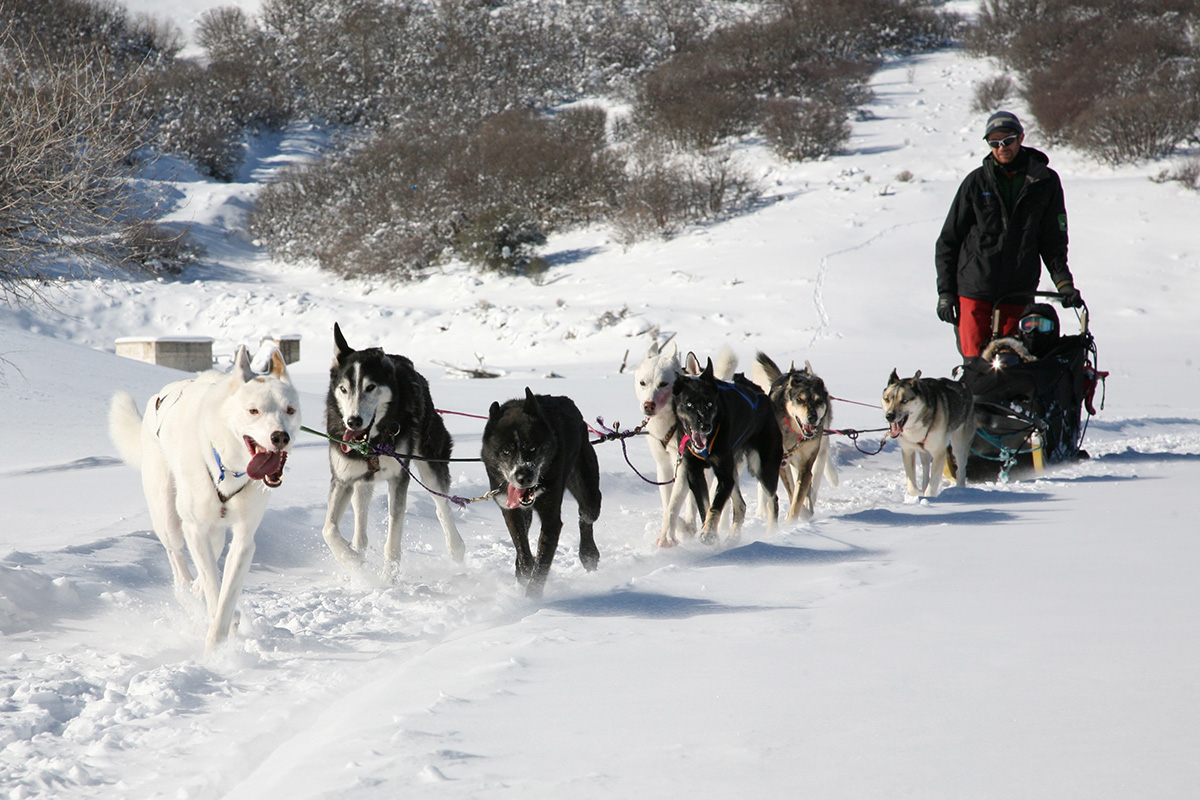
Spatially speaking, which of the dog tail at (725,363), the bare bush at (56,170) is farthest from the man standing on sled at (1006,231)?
the bare bush at (56,170)

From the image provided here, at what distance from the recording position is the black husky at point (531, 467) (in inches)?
139

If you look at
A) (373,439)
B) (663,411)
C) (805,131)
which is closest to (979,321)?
(663,411)

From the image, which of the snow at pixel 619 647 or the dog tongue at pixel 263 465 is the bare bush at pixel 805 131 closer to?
the snow at pixel 619 647

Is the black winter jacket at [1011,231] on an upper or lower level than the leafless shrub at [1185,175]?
lower

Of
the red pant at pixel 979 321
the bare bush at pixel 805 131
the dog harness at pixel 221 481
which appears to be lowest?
the dog harness at pixel 221 481

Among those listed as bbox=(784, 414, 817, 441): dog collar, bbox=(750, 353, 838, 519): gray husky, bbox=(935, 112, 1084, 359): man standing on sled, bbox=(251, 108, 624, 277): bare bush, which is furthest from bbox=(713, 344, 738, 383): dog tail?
bbox=(251, 108, 624, 277): bare bush

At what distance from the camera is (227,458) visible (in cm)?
283

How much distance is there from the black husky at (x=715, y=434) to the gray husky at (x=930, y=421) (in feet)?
3.40

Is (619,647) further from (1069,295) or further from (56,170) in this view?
(56,170)

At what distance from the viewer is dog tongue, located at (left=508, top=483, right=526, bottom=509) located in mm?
3550

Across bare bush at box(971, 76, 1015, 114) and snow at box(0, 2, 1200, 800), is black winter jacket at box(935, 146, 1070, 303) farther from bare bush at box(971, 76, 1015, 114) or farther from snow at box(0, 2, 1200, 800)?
bare bush at box(971, 76, 1015, 114)

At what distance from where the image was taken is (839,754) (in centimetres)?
156

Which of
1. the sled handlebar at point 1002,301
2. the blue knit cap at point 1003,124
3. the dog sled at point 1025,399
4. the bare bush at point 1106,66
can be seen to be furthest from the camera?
the bare bush at point 1106,66

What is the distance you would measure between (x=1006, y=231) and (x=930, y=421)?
4.01 ft
